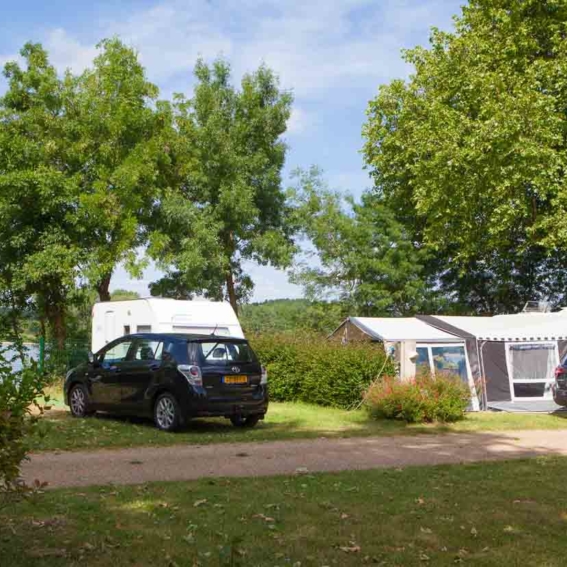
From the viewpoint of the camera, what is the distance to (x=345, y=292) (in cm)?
3428

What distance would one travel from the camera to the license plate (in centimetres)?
1292

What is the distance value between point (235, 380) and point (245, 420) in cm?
137

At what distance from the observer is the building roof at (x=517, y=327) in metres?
19.8

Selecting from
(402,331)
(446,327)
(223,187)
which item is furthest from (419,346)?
(223,187)

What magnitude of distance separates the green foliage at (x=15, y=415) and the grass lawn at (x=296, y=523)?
2.27 ft

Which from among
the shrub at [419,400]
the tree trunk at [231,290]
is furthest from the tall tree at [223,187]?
the shrub at [419,400]

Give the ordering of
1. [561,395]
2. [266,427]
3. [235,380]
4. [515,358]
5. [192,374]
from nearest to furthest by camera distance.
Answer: [192,374] → [235,380] → [266,427] → [561,395] → [515,358]

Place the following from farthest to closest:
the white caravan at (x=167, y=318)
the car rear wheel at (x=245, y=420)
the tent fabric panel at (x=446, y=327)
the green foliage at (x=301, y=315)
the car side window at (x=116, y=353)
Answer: the green foliage at (x=301, y=315)
the tent fabric panel at (x=446, y=327)
the white caravan at (x=167, y=318)
the car side window at (x=116, y=353)
the car rear wheel at (x=245, y=420)

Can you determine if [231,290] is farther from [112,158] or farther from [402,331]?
[402,331]

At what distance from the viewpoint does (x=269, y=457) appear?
10.3m

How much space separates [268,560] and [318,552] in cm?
41

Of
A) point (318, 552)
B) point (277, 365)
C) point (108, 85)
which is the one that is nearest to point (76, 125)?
point (108, 85)

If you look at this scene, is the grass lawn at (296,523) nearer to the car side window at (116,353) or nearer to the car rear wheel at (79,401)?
the car side window at (116,353)

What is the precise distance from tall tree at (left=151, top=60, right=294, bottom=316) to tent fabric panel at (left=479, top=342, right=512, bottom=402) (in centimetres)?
1252
